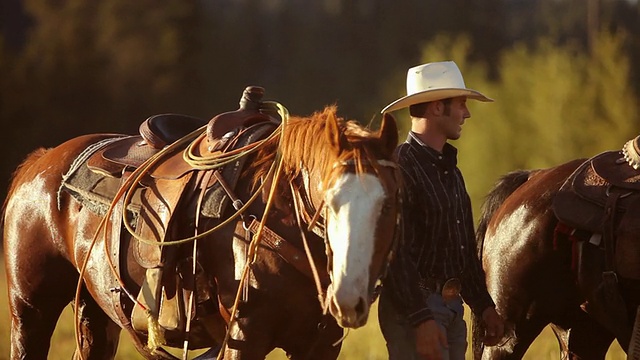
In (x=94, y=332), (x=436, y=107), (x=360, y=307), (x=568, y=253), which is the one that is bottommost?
(x=94, y=332)

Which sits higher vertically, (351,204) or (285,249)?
(351,204)

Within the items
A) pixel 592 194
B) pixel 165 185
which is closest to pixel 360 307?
pixel 165 185

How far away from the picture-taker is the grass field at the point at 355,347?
935cm

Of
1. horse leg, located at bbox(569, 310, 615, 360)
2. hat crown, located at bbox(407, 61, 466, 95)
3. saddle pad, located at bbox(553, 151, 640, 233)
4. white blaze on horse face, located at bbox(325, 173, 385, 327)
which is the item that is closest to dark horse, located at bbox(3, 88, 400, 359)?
white blaze on horse face, located at bbox(325, 173, 385, 327)

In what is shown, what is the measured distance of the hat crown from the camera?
518 cm

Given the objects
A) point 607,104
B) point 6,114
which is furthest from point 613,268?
point 6,114

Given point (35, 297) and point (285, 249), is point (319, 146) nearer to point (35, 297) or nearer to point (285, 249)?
point (285, 249)

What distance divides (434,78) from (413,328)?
4.05 ft

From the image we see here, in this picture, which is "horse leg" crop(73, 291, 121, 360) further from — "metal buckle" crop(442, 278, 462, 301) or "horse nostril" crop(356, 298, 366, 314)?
"horse nostril" crop(356, 298, 366, 314)

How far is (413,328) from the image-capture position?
15.6 feet

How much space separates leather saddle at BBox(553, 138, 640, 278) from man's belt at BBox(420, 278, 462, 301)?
1551mm

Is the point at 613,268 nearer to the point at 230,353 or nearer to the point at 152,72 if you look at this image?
the point at 230,353

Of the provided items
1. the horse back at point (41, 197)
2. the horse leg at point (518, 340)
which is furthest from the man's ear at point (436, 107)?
the horse back at point (41, 197)

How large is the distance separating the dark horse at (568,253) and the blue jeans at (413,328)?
1334mm
